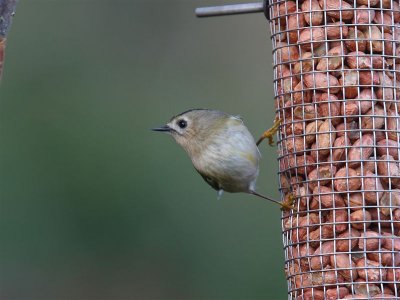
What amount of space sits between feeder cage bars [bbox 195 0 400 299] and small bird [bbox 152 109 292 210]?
0.56 m

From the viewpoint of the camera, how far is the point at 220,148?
7.36m

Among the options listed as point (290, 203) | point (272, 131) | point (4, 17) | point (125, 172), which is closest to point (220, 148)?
point (272, 131)

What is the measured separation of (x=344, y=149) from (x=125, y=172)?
5.27 m

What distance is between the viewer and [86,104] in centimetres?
1213

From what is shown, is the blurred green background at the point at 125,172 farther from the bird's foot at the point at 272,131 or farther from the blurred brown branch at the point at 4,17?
the blurred brown branch at the point at 4,17

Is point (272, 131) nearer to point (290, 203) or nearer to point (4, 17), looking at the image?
point (290, 203)

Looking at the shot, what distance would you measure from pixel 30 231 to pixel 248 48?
10.3 ft

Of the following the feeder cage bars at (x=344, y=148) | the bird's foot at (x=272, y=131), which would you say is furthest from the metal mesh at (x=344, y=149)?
the bird's foot at (x=272, y=131)

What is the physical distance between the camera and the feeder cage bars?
634 centimetres

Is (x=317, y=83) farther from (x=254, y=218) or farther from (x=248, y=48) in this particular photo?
(x=248, y=48)

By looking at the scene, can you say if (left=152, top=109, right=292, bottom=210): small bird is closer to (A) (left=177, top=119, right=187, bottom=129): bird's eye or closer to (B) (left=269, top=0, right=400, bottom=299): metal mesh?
(A) (left=177, top=119, right=187, bottom=129): bird's eye

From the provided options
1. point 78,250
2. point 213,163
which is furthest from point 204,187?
point 213,163

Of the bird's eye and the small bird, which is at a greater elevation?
the bird's eye

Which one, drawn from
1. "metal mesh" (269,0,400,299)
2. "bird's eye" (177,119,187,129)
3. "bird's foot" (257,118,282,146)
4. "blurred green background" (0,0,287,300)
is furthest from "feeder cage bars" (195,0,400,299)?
"blurred green background" (0,0,287,300)
